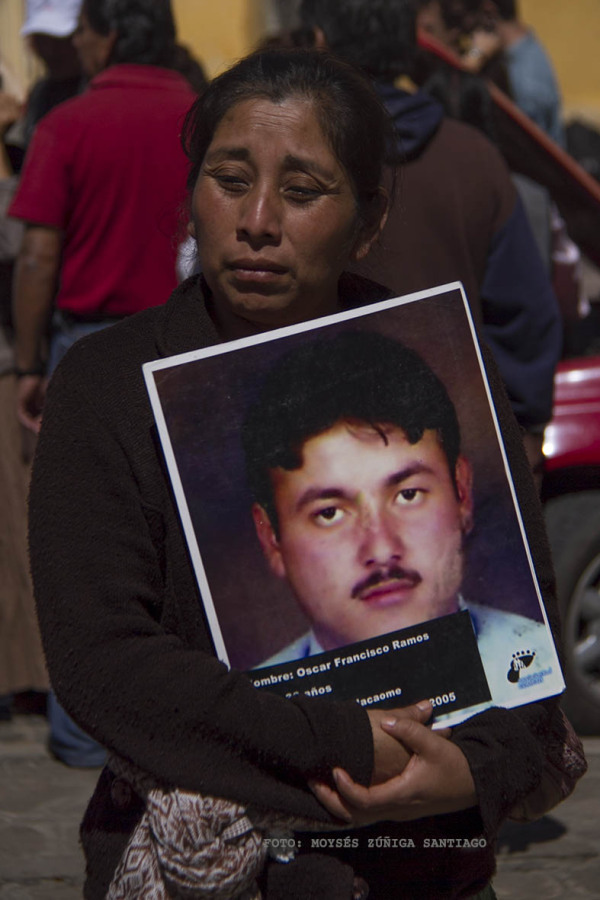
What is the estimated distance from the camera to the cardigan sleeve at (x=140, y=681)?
1578mm

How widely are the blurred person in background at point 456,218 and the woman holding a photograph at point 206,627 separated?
1.61 metres

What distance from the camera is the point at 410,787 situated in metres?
1.62

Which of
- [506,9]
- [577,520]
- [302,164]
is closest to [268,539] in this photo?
[302,164]

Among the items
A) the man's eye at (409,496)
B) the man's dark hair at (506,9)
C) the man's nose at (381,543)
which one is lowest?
the man's dark hair at (506,9)

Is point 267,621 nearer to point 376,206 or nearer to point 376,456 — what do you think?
point 376,456

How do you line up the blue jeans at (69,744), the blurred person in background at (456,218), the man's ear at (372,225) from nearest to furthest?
the man's ear at (372,225)
the blurred person in background at (456,218)
the blue jeans at (69,744)

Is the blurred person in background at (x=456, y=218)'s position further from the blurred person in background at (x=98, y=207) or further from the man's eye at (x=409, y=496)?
the man's eye at (x=409, y=496)

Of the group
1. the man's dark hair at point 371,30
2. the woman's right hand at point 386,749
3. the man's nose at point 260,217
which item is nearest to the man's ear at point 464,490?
the woman's right hand at point 386,749

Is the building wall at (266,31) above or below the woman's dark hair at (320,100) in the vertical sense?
below

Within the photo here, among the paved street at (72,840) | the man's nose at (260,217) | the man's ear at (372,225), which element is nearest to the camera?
the man's nose at (260,217)

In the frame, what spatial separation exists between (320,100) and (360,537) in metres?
0.52

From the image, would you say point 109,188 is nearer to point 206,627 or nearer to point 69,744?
point 69,744

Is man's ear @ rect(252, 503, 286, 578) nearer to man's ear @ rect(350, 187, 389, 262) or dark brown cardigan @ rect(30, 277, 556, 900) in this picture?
dark brown cardigan @ rect(30, 277, 556, 900)

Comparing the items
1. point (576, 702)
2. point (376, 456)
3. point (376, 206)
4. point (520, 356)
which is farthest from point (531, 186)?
point (376, 456)
